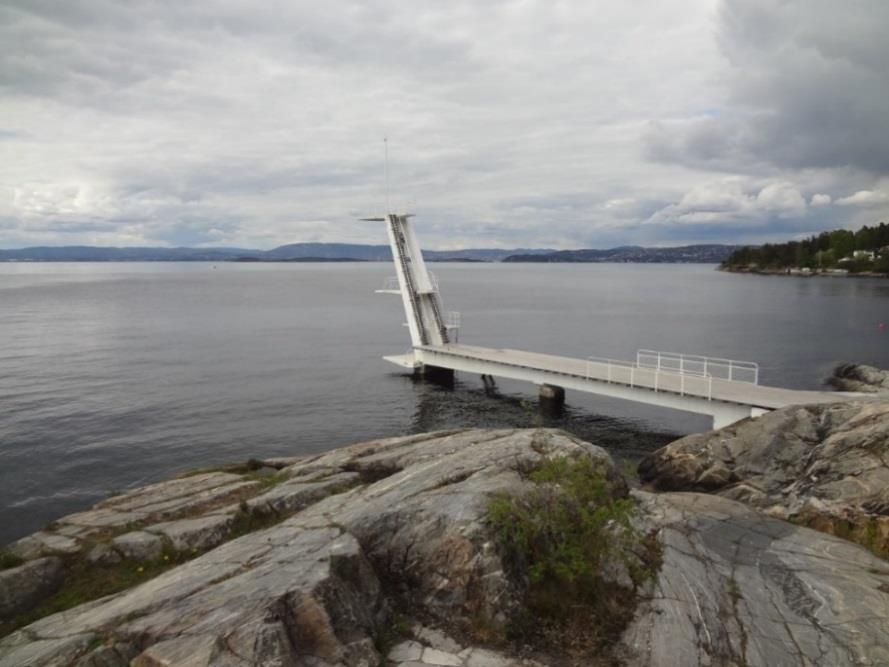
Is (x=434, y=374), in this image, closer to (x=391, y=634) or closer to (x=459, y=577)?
(x=459, y=577)

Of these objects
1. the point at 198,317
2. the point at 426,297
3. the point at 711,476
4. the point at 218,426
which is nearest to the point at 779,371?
the point at 426,297

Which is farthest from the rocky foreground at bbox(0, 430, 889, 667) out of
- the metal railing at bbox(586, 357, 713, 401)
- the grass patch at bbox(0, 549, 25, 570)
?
the metal railing at bbox(586, 357, 713, 401)

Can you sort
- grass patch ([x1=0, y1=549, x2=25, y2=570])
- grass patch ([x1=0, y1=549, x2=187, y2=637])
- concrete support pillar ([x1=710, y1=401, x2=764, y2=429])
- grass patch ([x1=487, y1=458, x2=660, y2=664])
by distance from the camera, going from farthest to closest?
concrete support pillar ([x1=710, y1=401, x2=764, y2=429])
grass patch ([x1=0, y1=549, x2=25, y2=570])
grass patch ([x1=0, y1=549, x2=187, y2=637])
grass patch ([x1=487, y1=458, x2=660, y2=664])

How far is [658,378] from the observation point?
33.5m

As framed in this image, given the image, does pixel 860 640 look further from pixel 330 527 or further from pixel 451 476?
pixel 330 527

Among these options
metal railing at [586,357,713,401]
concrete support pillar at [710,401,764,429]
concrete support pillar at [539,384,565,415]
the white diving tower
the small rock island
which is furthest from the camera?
concrete support pillar at [539,384,565,415]

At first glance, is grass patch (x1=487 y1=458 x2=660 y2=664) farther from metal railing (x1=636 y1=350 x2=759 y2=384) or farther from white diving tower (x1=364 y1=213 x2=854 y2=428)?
metal railing (x1=636 y1=350 x2=759 y2=384)

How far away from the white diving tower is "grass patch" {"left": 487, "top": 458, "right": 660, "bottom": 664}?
19.6 metres

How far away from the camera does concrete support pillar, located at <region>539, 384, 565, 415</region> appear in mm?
38531

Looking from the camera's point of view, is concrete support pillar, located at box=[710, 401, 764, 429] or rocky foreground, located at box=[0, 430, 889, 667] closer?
rocky foreground, located at box=[0, 430, 889, 667]

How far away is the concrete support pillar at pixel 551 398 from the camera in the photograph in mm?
38531

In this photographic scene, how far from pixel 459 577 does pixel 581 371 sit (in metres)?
27.8

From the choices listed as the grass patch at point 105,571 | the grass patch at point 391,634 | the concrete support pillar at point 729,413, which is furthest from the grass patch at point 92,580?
the concrete support pillar at point 729,413

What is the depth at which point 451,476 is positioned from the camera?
1326 cm
